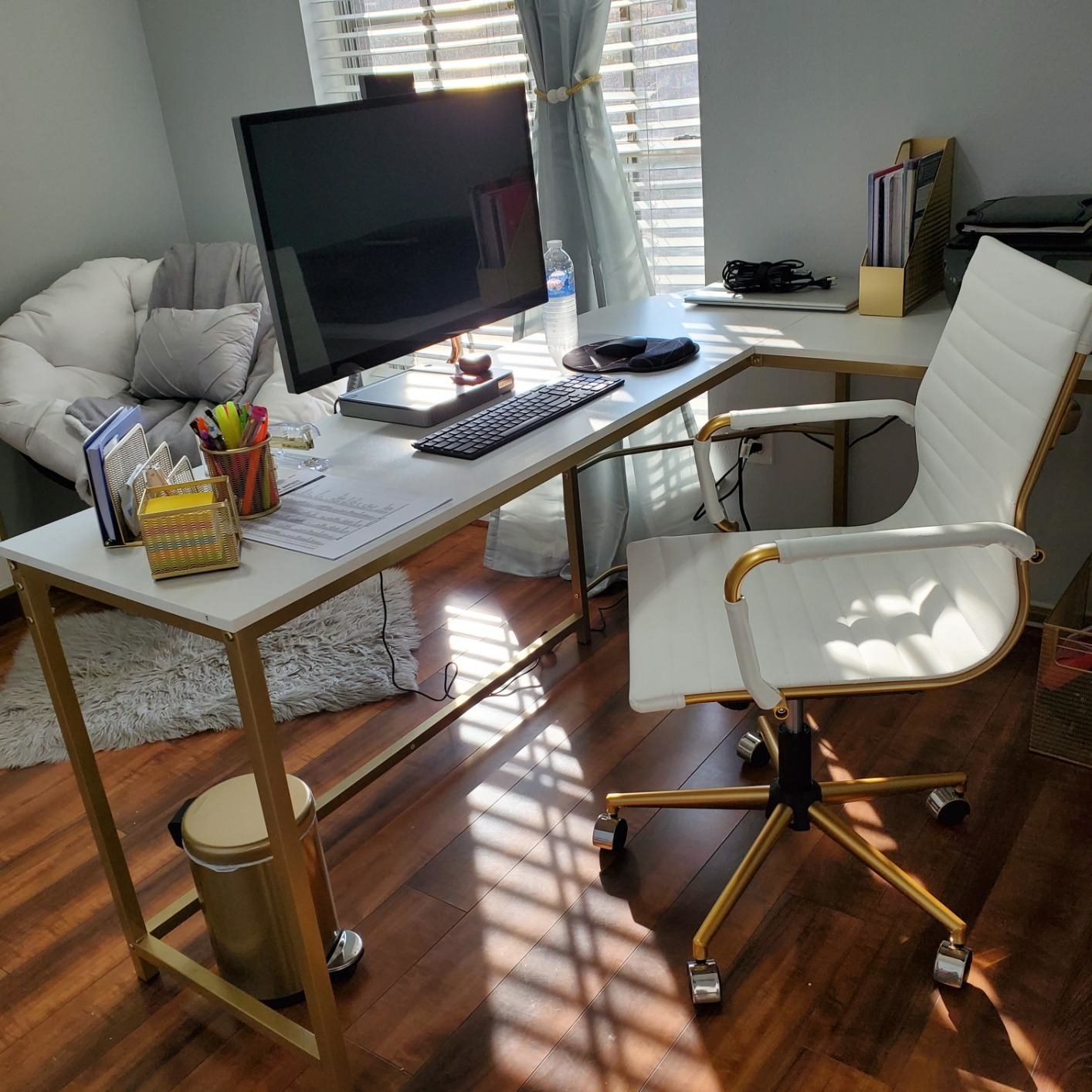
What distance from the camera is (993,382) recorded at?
166cm

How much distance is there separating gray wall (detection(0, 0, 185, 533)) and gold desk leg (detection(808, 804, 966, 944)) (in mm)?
2760

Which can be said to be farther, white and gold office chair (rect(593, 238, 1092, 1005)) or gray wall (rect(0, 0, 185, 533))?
gray wall (rect(0, 0, 185, 533))

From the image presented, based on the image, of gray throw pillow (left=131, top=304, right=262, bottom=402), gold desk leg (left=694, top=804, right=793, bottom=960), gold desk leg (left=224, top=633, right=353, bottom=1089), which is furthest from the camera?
gray throw pillow (left=131, top=304, right=262, bottom=402)

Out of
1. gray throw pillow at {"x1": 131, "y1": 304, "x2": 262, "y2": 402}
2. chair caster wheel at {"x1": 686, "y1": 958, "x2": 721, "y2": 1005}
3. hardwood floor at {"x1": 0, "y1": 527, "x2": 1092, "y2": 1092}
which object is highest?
gray throw pillow at {"x1": 131, "y1": 304, "x2": 262, "y2": 402}

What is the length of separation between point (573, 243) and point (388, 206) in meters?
1.10

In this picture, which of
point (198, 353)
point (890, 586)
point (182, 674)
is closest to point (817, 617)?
point (890, 586)

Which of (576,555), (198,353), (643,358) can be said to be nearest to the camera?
(643,358)

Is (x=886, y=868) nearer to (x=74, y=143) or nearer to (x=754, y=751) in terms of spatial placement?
(x=754, y=751)

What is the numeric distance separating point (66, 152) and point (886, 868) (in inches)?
129

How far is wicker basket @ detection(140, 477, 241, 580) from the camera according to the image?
143 centimetres

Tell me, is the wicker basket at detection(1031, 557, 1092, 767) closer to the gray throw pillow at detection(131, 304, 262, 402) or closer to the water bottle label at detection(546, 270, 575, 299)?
the water bottle label at detection(546, 270, 575, 299)

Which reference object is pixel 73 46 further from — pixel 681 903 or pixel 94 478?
pixel 681 903

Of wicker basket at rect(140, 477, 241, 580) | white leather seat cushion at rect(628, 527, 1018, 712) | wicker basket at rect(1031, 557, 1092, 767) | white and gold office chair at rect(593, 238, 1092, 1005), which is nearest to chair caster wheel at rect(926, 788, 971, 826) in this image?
white and gold office chair at rect(593, 238, 1092, 1005)

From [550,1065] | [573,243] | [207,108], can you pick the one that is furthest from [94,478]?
[207,108]
